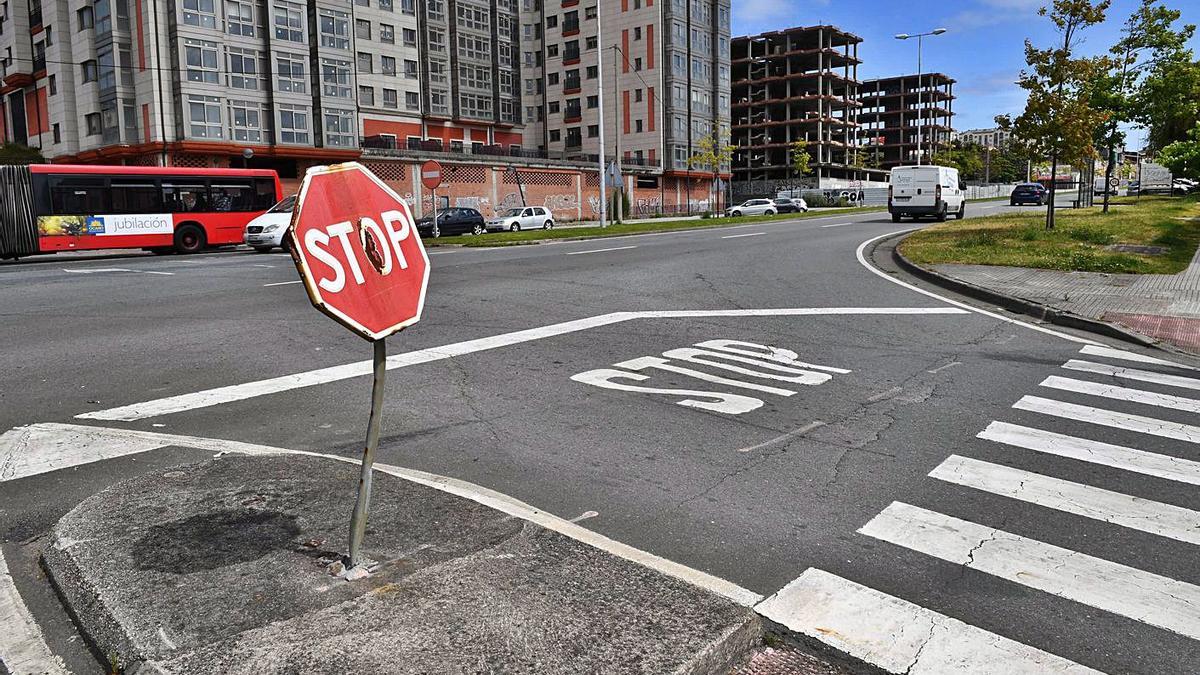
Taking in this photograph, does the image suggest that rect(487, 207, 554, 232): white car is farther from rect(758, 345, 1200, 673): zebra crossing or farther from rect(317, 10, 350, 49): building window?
rect(758, 345, 1200, 673): zebra crossing

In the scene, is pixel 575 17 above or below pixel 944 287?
above

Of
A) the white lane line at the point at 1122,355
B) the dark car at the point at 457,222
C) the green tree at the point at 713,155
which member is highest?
the green tree at the point at 713,155

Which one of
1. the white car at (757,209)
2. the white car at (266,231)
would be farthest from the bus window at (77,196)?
the white car at (757,209)

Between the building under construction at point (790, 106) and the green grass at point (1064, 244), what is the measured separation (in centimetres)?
7544

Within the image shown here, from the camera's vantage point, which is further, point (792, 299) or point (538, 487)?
point (792, 299)

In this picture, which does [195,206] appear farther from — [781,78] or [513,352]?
[781,78]

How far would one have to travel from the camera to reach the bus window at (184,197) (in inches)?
1161

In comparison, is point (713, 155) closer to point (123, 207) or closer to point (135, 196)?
point (135, 196)

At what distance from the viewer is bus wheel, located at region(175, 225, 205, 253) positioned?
97.9 feet

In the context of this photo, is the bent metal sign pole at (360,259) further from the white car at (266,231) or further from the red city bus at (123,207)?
the red city bus at (123,207)

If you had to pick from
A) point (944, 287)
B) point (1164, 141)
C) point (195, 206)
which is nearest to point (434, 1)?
point (195, 206)

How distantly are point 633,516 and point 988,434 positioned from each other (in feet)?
9.30

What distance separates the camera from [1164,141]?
145 ft

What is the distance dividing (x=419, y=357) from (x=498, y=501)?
422cm
